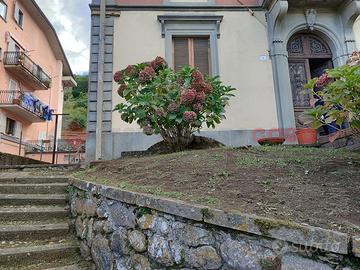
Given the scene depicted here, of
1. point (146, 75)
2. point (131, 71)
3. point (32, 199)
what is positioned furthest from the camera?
point (131, 71)

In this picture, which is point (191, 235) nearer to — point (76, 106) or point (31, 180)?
point (31, 180)

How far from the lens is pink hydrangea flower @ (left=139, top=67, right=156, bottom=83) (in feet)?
14.1

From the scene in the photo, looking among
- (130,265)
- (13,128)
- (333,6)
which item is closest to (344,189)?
(130,265)

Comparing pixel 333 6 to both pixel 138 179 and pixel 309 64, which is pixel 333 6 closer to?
pixel 309 64

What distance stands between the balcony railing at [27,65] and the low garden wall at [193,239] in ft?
49.1

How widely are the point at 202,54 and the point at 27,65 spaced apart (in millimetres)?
12503

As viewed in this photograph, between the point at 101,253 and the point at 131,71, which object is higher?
the point at 131,71

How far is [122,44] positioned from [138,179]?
4658mm

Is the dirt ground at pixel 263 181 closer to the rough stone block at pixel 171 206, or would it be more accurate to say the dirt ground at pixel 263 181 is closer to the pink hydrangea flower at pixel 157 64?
the rough stone block at pixel 171 206

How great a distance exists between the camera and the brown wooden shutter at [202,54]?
687cm

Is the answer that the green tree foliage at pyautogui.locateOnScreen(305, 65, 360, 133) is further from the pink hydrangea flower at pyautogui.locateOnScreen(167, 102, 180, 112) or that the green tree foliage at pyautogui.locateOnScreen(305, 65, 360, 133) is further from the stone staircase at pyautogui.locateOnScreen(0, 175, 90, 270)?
the stone staircase at pyautogui.locateOnScreen(0, 175, 90, 270)

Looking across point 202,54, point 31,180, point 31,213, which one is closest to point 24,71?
point 202,54

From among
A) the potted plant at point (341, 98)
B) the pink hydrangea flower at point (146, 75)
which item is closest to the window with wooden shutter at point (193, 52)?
the pink hydrangea flower at point (146, 75)

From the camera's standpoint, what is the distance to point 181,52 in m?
Result: 6.91
